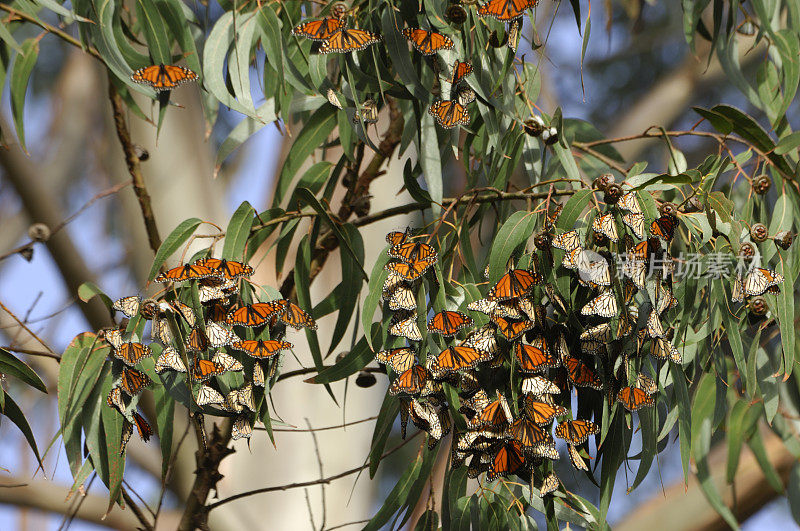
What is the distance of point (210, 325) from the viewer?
0.88 meters

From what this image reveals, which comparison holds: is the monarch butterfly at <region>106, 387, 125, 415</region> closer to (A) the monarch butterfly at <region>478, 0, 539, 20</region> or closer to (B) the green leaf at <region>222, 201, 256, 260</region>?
(B) the green leaf at <region>222, 201, 256, 260</region>

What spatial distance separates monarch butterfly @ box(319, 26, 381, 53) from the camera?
0.94 meters

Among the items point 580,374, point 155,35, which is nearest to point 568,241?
point 580,374

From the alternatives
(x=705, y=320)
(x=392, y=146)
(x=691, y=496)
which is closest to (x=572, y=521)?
(x=705, y=320)

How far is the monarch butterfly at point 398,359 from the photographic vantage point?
0.88 metres

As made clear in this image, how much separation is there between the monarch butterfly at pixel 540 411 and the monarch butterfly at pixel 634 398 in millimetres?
86

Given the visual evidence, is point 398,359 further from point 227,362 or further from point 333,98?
point 333,98

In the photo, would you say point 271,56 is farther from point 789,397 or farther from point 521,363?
point 789,397

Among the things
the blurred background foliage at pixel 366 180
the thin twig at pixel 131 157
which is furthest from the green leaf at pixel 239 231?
the thin twig at pixel 131 157

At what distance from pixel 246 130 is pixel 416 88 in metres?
0.27

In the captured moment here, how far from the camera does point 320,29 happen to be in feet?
3.19

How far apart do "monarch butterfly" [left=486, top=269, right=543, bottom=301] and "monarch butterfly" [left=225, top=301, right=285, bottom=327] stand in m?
0.24

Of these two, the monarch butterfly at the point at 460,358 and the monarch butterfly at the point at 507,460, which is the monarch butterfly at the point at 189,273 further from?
the monarch butterfly at the point at 507,460

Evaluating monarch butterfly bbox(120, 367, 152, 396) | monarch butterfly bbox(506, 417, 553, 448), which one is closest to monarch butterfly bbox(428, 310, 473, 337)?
monarch butterfly bbox(506, 417, 553, 448)
